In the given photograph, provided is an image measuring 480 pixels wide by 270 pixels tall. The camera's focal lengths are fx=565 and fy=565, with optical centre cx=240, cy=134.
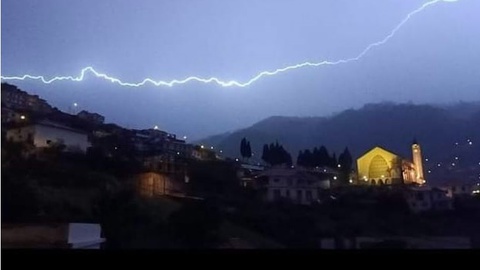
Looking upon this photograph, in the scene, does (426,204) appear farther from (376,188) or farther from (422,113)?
(422,113)

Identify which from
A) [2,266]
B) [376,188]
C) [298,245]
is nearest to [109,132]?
[2,266]

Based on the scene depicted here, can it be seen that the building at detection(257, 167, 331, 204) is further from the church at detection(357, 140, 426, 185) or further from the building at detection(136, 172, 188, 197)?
the building at detection(136, 172, 188, 197)

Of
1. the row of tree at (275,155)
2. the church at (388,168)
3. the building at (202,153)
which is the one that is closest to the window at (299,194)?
the row of tree at (275,155)

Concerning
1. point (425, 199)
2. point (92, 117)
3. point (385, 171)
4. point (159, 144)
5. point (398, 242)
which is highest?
point (92, 117)

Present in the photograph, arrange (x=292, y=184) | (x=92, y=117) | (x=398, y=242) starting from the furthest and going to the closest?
(x=92, y=117) → (x=292, y=184) → (x=398, y=242)

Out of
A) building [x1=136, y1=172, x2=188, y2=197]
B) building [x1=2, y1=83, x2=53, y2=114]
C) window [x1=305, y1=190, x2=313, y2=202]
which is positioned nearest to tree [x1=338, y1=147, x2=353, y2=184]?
window [x1=305, y1=190, x2=313, y2=202]

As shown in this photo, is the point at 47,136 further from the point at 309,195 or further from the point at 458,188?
the point at 458,188

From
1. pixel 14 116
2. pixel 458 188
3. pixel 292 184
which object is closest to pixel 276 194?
pixel 292 184
